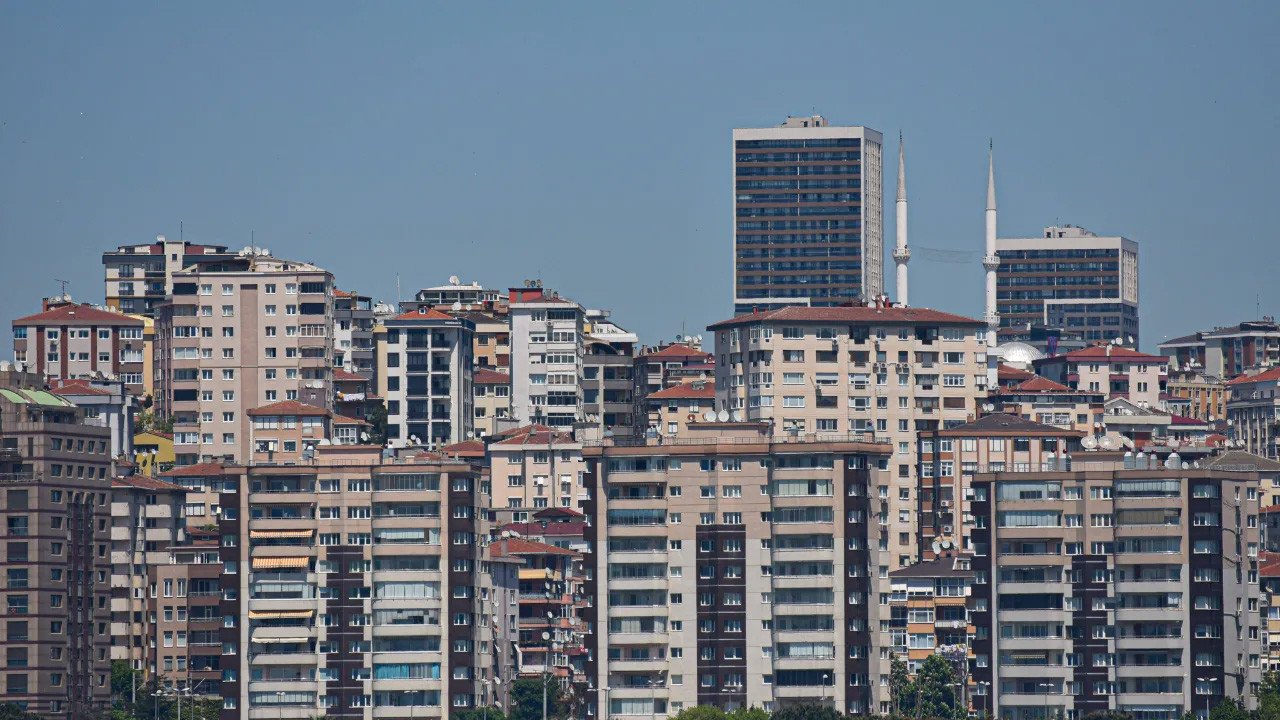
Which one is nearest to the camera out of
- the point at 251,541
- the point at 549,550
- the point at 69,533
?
the point at 251,541

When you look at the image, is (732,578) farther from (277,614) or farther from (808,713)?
(277,614)

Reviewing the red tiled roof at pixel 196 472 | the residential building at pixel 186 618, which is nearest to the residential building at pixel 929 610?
the residential building at pixel 186 618

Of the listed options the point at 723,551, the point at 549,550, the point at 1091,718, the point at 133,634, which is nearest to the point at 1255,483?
the point at 1091,718

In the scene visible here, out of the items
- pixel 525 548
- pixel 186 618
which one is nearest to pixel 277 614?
pixel 186 618

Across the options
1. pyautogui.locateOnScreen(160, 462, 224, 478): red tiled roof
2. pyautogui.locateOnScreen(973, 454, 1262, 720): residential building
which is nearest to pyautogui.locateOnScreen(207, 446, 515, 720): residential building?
pyautogui.locateOnScreen(973, 454, 1262, 720): residential building

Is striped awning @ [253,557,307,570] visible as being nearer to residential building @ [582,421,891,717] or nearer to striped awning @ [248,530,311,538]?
striped awning @ [248,530,311,538]

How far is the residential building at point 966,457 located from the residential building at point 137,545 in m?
47.6

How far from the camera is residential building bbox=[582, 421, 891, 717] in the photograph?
5709 inches

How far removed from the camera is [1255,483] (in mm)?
155375

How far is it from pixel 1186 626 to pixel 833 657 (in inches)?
695

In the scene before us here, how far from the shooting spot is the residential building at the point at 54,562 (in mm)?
158875

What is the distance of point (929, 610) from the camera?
167250mm

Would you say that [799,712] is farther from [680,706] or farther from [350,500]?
[350,500]

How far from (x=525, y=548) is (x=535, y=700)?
1685cm
